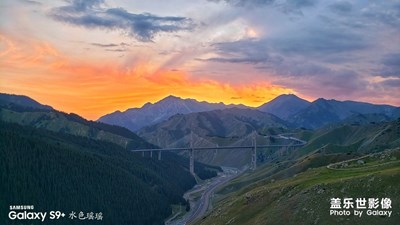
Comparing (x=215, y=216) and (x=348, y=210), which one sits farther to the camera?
(x=215, y=216)

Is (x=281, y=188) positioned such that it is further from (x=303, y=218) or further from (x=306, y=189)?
(x=303, y=218)

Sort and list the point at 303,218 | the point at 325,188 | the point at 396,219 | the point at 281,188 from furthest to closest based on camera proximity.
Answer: the point at 281,188 → the point at 325,188 → the point at 303,218 → the point at 396,219

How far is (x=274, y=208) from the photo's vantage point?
115 metres

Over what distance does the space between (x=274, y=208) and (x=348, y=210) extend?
24.4 metres

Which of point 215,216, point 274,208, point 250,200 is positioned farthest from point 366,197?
point 215,216

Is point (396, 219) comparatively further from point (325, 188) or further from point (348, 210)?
point (325, 188)

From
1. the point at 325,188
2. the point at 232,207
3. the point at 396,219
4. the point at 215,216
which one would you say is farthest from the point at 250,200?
the point at 396,219

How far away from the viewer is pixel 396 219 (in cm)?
8688

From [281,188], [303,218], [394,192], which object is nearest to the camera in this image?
[394,192]

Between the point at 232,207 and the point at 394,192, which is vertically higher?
the point at 394,192

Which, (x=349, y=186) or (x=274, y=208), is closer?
(x=349, y=186)

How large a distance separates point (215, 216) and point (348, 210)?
59.6 metres

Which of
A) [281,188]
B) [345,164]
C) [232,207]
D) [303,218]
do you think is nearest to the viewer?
[303,218]

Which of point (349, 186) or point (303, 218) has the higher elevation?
point (349, 186)
